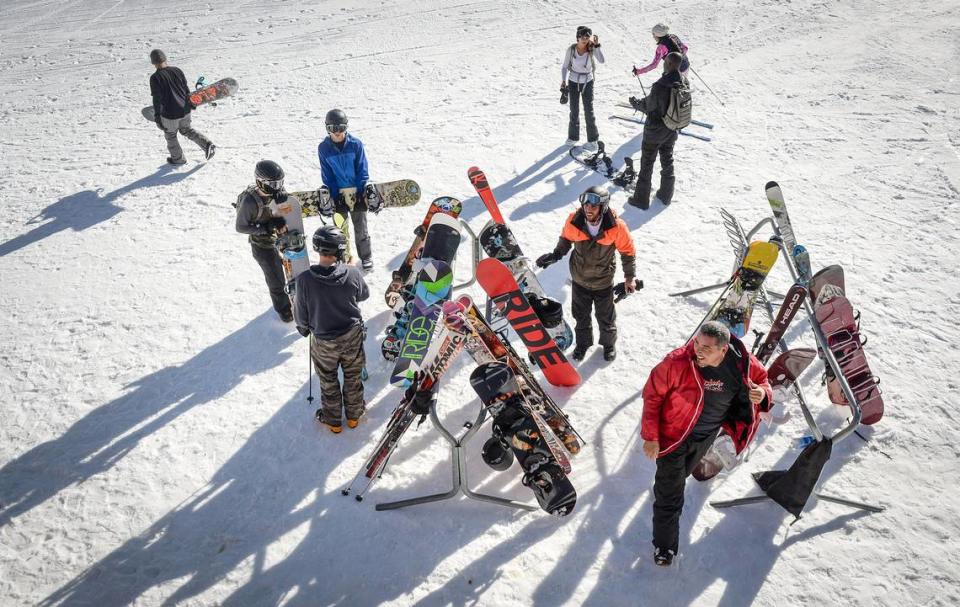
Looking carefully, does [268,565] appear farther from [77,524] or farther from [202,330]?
[202,330]

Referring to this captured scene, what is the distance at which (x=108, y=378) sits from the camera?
22.7 ft

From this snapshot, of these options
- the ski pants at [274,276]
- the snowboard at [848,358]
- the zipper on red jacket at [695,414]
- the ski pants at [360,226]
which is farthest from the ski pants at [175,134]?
the snowboard at [848,358]

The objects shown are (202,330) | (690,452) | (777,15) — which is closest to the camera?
(690,452)

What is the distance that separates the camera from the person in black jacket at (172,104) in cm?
1045

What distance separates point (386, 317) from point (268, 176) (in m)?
2.22

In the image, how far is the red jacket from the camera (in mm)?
4566

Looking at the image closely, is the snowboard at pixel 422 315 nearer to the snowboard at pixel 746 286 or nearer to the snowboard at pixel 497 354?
the snowboard at pixel 497 354

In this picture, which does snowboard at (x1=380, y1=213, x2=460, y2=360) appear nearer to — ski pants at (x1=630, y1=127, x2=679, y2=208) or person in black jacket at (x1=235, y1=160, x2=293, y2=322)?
person in black jacket at (x1=235, y1=160, x2=293, y2=322)

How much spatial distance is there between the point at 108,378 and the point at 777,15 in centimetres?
1756

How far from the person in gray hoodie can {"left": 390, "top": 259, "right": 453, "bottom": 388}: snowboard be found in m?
0.60

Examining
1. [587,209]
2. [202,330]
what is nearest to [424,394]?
[587,209]

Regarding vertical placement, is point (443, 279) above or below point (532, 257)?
above

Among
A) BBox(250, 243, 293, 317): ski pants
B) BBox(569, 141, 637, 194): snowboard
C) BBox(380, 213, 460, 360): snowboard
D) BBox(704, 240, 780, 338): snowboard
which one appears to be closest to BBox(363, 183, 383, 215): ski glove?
BBox(380, 213, 460, 360): snowboard

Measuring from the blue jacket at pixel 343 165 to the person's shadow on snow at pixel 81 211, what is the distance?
15.3ft
